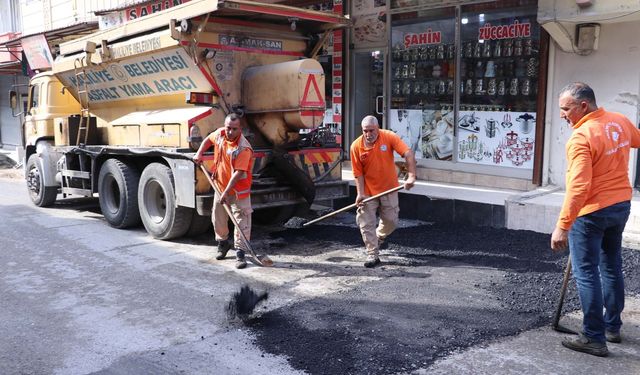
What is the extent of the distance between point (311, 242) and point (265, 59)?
2477mm

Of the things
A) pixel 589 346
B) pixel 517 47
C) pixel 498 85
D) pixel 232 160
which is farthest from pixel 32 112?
pixel 589 346

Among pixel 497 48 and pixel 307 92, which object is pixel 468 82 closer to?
pixel 497 48

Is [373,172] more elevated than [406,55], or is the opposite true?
[406,55]

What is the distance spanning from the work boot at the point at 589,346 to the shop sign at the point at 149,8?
11.9 metres

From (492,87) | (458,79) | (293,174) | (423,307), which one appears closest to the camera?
(423,307)

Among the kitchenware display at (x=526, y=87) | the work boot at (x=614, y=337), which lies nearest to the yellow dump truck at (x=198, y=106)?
the kitchenware display at (x=526, y=87)

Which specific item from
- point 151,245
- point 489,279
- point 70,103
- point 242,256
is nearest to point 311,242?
point 242,256

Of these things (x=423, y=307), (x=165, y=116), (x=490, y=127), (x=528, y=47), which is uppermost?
(x=528, y=47)

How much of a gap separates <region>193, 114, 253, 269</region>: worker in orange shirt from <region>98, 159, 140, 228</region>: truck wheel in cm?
192

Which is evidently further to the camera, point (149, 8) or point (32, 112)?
point (149, 8)

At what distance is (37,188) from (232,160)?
5795 millimetres

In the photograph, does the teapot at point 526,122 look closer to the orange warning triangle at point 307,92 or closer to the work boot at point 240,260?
the orange warning triangle at point 307,92

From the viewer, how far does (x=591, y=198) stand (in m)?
4.03

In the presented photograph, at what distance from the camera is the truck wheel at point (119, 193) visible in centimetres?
827
